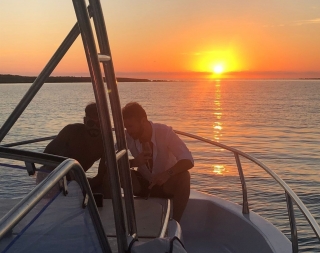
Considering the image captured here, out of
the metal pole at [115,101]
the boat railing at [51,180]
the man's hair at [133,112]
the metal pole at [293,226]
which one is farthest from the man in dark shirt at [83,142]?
the boat railing at [51,180]

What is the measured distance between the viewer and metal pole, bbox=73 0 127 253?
5.46 feet

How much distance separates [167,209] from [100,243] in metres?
1.44

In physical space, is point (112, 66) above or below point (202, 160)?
above

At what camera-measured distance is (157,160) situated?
413 centimetres

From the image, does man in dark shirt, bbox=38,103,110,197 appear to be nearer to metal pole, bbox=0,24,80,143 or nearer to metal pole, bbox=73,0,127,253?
metal pole, bbox=0,24,80,143

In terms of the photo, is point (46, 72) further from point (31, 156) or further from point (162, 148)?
point (162, 148)

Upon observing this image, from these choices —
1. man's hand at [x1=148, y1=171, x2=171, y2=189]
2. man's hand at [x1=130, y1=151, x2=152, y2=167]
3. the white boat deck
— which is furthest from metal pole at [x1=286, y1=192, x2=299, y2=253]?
man's hand at [x1=130, y1=151, x2=152, y2=167]

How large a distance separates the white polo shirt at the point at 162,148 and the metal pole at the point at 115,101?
5.96 ft

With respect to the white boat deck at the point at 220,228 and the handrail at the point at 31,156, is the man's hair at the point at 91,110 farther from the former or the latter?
the handrail at the point at 31,156

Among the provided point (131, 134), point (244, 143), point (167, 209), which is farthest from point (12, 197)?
point (244, 143)

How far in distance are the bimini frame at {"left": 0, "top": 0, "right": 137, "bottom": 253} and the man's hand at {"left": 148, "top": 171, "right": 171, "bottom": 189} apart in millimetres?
1582

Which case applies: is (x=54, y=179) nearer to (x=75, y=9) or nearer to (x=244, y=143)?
(x=75, y=9)

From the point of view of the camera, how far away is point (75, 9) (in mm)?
1646

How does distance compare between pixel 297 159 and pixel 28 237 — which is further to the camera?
pixel 297 159
